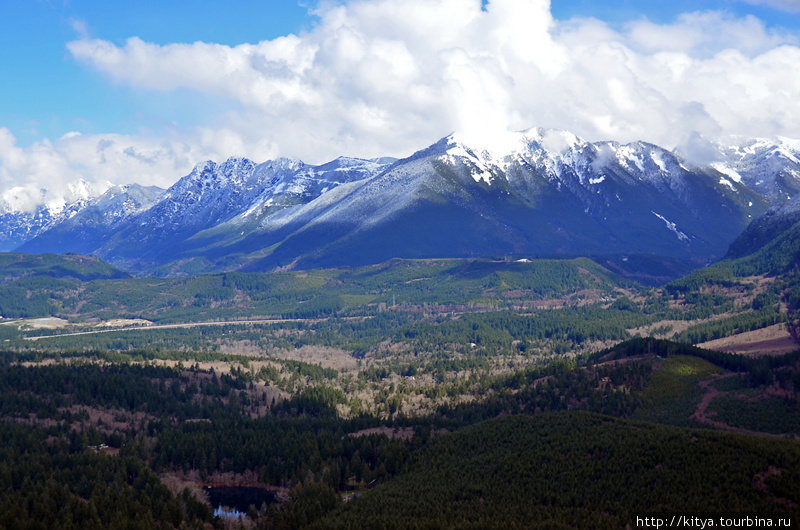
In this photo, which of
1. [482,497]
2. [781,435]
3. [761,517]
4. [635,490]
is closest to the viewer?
[761,517]

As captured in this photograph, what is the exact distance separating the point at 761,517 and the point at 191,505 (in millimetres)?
85718

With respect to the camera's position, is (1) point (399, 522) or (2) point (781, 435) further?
(2) point (781, 435)

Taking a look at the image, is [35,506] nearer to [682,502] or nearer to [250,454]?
[250,454]

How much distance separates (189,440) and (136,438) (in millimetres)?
11039

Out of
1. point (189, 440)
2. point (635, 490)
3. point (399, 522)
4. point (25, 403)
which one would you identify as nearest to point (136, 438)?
point (189, 440)

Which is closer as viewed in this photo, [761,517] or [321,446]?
[761,517]

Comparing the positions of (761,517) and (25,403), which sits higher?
(25,403)

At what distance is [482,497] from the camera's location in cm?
12381

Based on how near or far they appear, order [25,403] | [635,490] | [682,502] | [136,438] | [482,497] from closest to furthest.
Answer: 1. [682,502]
2. [635,490]
3. [482,497]
4. [136,438]
5. [25,403]

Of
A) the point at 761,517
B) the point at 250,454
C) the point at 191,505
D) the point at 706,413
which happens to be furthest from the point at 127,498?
the point at 706,413

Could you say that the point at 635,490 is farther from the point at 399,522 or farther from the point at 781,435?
the point at 781,435

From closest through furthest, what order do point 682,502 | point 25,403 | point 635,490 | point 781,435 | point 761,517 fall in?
point 761,517 < point 682,502 < point 635,490 < point 781,435 < point 25,403

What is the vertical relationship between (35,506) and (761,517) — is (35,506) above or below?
above

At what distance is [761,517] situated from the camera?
10112 cm
